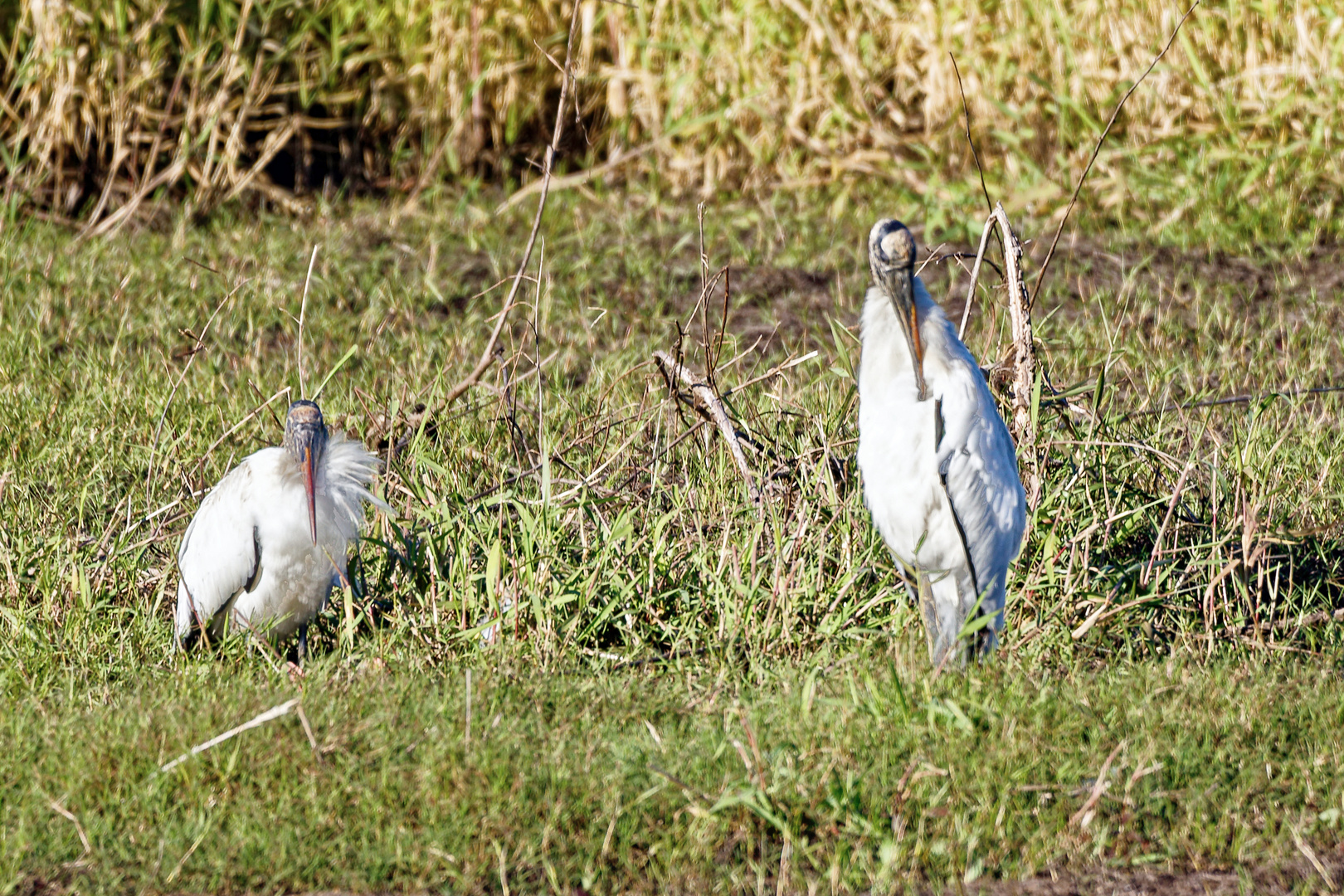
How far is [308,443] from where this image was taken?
3.68m

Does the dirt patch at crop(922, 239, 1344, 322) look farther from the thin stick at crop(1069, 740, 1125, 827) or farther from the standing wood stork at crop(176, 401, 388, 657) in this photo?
the thin stick at crop(1069, 740, 1125, 827)

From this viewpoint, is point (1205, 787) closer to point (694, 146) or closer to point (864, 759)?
point (864, 759)

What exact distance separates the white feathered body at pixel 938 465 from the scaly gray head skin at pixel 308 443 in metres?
1.26

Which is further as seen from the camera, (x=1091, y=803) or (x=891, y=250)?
(x=891, y=250)

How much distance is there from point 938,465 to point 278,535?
1576mm

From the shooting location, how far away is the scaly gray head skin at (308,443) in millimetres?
3643

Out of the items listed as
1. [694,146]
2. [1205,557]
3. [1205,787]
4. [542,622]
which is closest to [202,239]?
[694,146]

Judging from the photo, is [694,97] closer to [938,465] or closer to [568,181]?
[568,181]

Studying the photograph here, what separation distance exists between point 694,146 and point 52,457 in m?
4.21

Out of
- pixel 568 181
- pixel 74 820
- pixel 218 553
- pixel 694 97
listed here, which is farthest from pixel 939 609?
pixel 694 97

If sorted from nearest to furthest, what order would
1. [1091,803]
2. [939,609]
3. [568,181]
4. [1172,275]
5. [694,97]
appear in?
[1091,803], [939,609], [1172,275], [568,181], [694,97]

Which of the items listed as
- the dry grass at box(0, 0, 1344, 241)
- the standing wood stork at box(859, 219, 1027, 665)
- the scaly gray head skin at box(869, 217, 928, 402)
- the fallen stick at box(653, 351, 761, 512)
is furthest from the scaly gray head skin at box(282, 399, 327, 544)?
the dry grass at box(0, 0, 1344, 241)

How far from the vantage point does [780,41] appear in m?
7.75

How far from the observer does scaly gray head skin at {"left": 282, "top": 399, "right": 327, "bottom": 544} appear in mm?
3643
